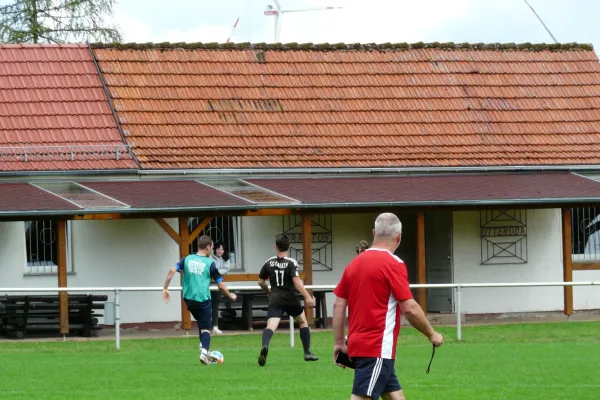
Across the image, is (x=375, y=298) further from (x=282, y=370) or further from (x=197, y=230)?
(x=197, y=230)

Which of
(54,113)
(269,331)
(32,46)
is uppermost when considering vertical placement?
(32,46)

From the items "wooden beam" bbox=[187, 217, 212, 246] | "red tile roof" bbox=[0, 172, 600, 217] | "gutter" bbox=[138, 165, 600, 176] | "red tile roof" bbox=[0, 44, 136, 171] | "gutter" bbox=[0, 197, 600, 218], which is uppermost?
"red tile roof" bbox=[0, 44, 136, 171]

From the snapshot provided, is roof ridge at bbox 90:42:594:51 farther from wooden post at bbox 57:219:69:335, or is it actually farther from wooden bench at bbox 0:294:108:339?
wooden bench at bbox 0:294:108:339

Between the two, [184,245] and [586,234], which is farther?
[586,234]

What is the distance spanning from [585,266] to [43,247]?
36.3 feet

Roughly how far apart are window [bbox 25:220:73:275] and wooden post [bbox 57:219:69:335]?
5.76 feet

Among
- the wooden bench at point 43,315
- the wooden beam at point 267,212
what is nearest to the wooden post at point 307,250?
the wooden beam at point 267,212

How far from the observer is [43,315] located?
23672mm

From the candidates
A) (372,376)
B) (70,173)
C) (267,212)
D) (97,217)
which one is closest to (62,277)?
(97,217)

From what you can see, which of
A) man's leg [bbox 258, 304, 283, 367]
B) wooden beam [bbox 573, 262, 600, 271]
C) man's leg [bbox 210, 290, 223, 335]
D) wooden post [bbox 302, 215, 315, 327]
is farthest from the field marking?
wooden beam [bbox 573, 262, 600, 271]

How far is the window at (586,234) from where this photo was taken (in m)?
29.1

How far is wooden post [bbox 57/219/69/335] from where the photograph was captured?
23.1 m

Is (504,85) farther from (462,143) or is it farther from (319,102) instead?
(319,102)

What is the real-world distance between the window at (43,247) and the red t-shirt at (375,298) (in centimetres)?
1752
